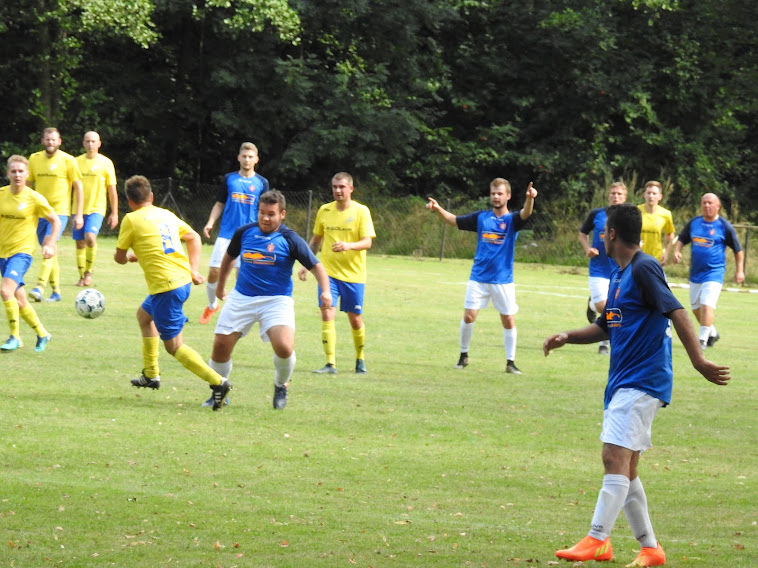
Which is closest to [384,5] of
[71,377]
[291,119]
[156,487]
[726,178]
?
[291,119]

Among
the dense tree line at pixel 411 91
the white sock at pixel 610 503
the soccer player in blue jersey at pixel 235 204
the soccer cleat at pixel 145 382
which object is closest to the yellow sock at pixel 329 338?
the soccer cleat at pixel 145 382

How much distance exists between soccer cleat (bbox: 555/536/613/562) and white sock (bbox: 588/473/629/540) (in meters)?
0.03

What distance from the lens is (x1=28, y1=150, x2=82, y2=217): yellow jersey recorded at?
16.8m

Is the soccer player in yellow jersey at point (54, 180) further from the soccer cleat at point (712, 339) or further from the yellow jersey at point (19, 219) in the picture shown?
the soccer cleat at point (712, 339)

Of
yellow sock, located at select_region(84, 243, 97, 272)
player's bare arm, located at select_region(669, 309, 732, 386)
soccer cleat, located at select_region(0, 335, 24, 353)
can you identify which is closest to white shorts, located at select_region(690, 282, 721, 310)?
yellow sock, located at select_region(84, 243, 97, 272)

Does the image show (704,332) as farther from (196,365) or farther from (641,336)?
(641,336)

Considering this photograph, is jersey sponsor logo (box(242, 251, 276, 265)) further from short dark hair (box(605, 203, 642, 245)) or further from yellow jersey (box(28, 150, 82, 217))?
yellow jersey (box(28, 150, 82, 217))

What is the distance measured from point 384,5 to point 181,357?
30.2 m

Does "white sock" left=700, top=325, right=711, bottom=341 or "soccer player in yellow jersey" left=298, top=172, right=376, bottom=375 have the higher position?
"soccer player in yellow jersey" left=298, top=172, right=376, bottom=375

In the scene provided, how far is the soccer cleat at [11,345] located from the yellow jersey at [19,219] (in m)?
0.87

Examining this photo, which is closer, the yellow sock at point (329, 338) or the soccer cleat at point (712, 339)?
the yellow sock at point (329, 338)

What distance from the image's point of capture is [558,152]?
4069cm

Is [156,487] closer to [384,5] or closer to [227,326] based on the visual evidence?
[227,326]

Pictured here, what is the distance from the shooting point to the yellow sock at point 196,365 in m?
9.90
